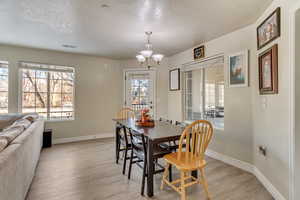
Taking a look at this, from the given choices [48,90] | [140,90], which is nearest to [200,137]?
[140,90]

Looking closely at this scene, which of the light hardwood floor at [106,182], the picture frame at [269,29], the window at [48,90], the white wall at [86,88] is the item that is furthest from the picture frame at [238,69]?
the window at [48,90]

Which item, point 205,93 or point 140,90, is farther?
point 140,90

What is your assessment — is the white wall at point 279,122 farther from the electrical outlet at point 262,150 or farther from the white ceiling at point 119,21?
the white ceiling at point 119,21

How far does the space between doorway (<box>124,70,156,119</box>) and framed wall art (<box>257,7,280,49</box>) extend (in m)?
3.03

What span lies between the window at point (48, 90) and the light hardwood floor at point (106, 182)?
4.97 feet

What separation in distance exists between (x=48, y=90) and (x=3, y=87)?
915 mm

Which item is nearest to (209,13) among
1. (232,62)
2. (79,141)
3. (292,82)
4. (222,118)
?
(232,62)

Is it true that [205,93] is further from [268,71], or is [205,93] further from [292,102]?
[292,102]

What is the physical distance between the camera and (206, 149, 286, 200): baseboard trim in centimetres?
205

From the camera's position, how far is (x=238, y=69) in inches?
116

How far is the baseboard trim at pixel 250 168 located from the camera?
205 cm

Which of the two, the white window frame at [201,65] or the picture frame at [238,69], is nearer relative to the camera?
the picture frame at [238,69]

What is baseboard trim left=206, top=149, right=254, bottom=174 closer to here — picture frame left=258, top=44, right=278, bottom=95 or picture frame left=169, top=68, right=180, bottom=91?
picture frame left=258, top=44, right=278, bottom=95

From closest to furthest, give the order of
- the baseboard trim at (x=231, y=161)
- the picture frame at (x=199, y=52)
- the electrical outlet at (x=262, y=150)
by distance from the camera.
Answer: the electrical outlet at (x=262, y=150) < the baseboard trim at (x=231, y=161) < the picture frame at (x=199, y=52)
